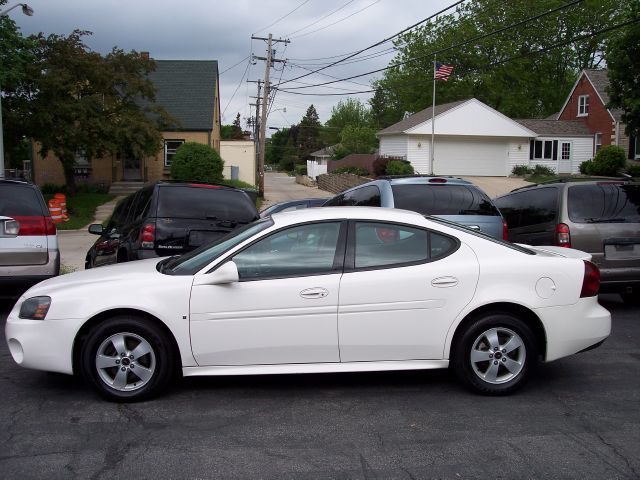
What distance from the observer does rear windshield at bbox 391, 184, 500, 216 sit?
902 cm

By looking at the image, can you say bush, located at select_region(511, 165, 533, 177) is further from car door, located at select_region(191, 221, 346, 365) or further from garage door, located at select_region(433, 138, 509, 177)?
car door, located at select_region(191, 221, 346, 365)

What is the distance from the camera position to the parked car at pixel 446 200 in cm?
889

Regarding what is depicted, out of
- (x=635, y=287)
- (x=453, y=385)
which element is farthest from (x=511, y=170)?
(x=453, y=385)

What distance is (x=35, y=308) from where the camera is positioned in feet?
17.3

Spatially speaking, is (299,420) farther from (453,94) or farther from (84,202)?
(453,94)

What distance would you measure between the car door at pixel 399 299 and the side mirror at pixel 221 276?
85 centimetres

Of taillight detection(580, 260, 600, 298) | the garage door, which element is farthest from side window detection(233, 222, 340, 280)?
the garage door

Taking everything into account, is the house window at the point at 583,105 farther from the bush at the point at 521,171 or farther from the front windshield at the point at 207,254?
A: the front windshield at the point at 207,254

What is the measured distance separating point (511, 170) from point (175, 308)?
3950 cm

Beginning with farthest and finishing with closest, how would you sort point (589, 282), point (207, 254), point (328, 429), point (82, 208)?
point (82, 208)
point (207, 254)
point (589, 282)
point (328, 429)

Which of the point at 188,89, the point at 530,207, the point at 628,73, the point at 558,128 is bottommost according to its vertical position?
the point at 530,207

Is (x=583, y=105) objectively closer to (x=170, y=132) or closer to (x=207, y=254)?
(x=170, y=132)

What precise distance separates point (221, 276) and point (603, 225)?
5.49 m

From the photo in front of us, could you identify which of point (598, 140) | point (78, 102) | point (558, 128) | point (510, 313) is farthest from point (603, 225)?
point (598, 140)
